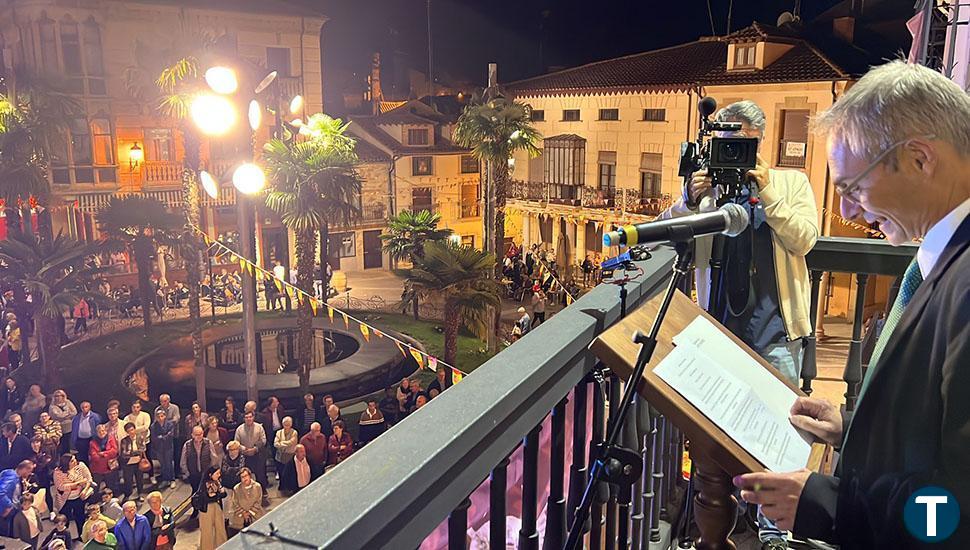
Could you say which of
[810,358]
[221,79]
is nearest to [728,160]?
[810,358]

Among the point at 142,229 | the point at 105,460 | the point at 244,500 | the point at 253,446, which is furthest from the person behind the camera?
the point at 142,229

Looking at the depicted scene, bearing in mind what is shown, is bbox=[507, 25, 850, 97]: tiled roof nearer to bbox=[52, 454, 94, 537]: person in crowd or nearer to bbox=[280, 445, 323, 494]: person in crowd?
bbox=[280, 445, 323, 494]: person in crowd

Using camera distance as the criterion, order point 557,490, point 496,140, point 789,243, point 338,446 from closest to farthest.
→ point 557,490 → point 789,243 → point 338,446 → point 496,140

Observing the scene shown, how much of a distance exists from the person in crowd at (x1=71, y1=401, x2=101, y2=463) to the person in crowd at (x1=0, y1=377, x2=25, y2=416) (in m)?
2.64

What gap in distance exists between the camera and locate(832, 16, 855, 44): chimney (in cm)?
1293

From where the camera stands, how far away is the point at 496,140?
1711 centimetres

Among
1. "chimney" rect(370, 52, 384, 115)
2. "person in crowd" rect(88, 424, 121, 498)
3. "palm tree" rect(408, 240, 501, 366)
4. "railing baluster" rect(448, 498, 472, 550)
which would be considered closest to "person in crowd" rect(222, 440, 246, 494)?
"person in crowd" rect(88, 424, 121, 498)

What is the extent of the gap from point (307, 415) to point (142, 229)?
5942 millimetres

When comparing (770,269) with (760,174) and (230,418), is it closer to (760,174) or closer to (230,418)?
(760,174)

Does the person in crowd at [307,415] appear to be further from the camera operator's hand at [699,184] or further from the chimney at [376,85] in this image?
the camera operator's hand at [699,184]

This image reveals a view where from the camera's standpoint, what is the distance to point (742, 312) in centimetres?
216

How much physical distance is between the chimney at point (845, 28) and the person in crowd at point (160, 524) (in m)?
12.5

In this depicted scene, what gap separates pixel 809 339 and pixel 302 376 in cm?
1253

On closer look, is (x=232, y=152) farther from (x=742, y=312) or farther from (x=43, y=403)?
(x=742, y=312)
